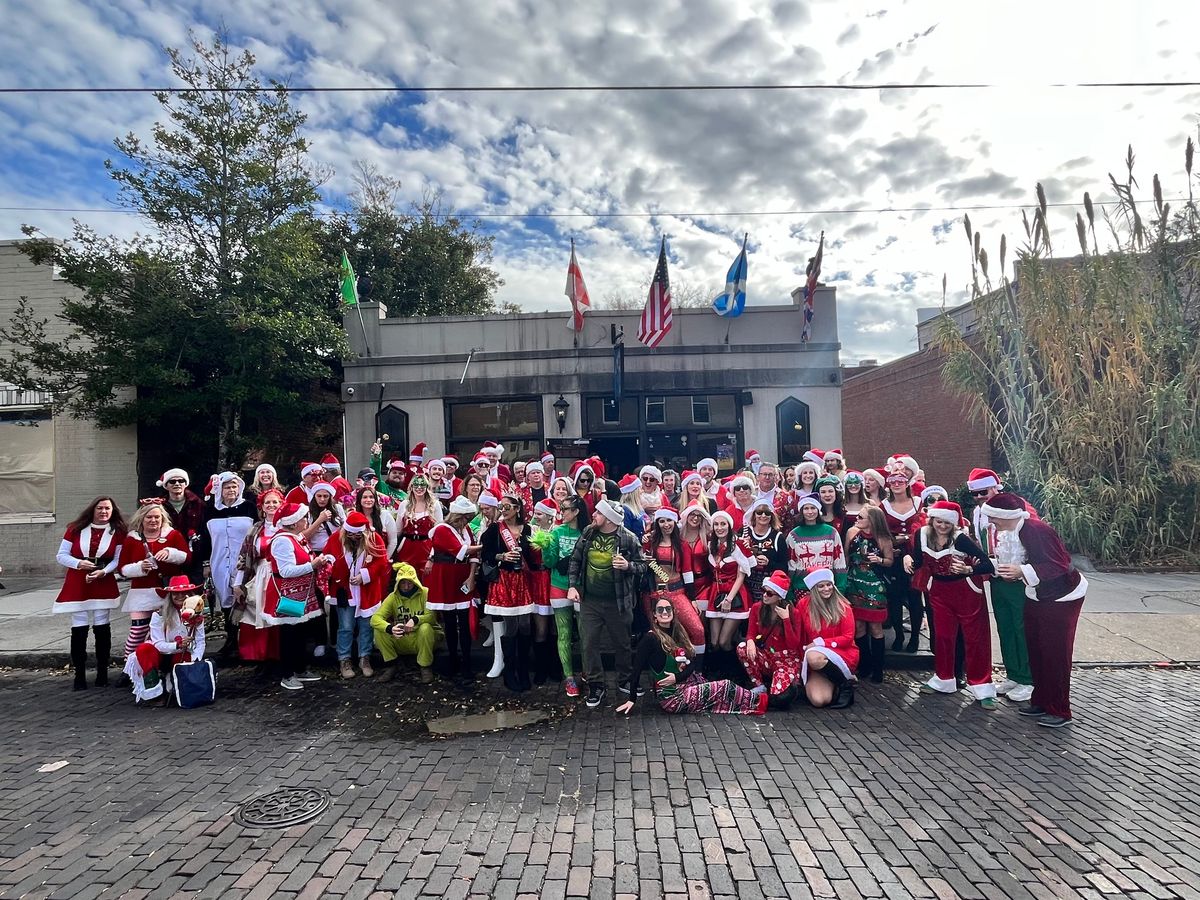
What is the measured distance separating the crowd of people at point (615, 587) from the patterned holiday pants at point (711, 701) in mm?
12

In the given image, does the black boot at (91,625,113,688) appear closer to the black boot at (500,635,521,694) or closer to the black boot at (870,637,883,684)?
the black boot at (500,635,521,694)

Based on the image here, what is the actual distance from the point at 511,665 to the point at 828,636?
9.32ft

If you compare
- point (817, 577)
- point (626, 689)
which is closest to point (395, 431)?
point (626, 689)

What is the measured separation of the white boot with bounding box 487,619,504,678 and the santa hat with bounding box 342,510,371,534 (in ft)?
5.37

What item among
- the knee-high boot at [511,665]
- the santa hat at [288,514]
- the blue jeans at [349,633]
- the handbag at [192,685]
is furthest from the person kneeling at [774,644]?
the handbag at [192,685]

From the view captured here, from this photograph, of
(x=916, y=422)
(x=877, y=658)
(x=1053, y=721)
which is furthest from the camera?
(x=916, y=422)

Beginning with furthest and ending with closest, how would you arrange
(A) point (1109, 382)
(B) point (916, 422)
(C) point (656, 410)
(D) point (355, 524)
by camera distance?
(B) point (916, 422)
(C) point (656, 410)
(A) point (1109, 382)
(D) point (355, 524)

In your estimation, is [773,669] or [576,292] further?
[576,292]

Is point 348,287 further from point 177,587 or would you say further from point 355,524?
point 177,587

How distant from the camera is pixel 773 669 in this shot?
512 cm

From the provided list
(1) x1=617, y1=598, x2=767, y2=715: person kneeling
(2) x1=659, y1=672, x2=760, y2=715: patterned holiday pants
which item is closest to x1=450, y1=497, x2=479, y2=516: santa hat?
(1) x1=617, y1=598, x2=767, y2=715: person kneeling

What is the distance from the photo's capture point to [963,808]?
11.4ft

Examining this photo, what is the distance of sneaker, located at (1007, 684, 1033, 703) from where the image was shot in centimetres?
511

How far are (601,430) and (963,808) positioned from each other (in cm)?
1125
